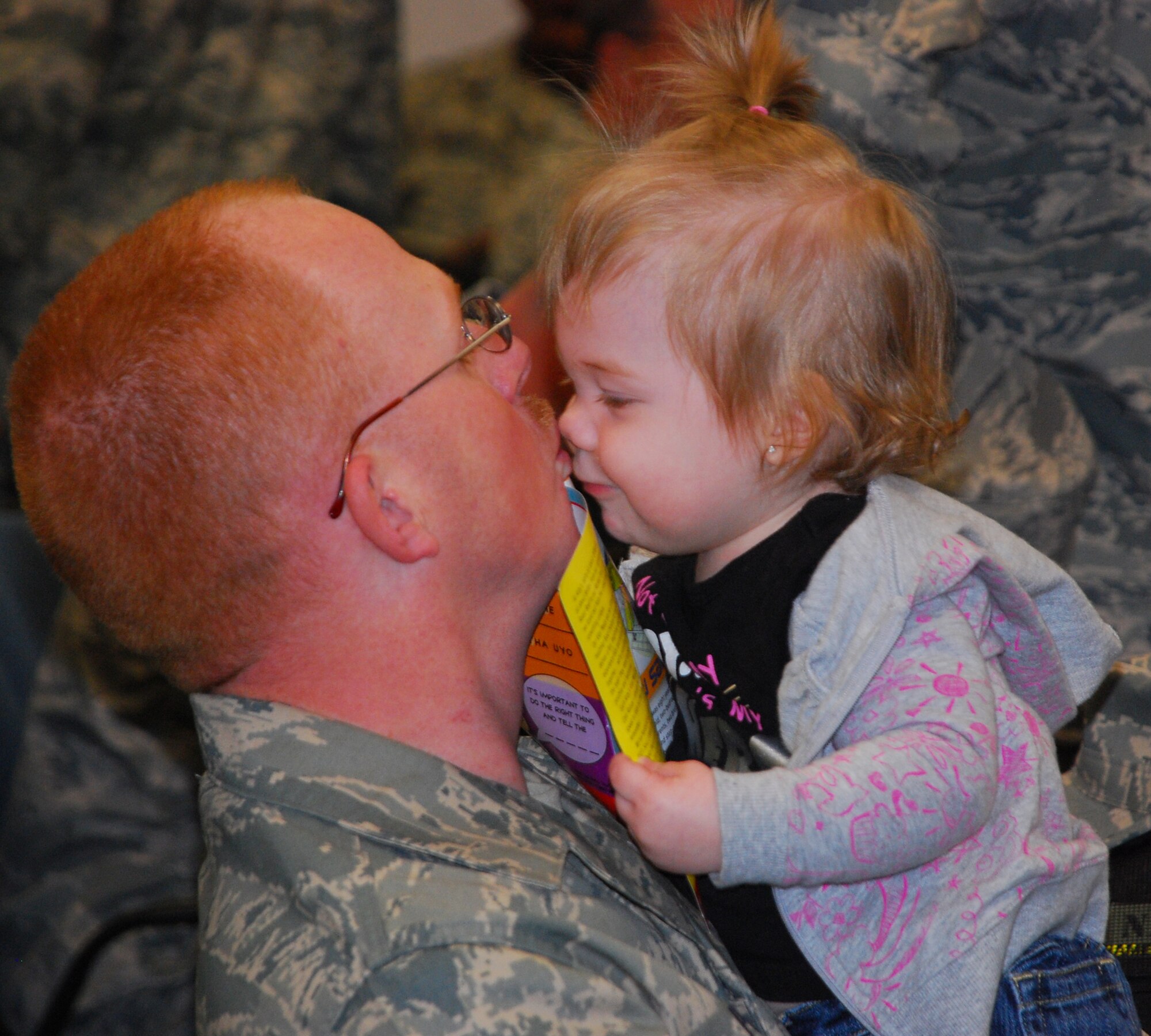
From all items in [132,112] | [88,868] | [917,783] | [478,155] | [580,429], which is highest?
[580,429]

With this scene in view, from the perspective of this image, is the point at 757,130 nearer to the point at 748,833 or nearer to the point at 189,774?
the point at 748,833

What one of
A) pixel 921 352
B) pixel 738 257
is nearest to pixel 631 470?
pixel 738 257

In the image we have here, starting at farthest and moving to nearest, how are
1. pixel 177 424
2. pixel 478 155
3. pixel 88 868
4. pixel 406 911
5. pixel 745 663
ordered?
pixel 478 155 → pixel 88 868 → pixel 745 663 → pixel 177 424 → pixel 406 911

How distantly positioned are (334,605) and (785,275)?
2.01 feet

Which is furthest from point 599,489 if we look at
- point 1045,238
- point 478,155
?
point 478,155

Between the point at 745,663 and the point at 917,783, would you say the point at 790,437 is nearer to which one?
the point at 745,663

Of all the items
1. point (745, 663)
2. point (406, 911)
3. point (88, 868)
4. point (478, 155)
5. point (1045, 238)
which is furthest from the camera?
point (478, 155)

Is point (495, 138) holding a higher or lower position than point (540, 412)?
lower

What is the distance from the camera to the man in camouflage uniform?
0.95 m

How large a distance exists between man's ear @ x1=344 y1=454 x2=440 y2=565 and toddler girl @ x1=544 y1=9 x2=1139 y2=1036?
0.81 feet

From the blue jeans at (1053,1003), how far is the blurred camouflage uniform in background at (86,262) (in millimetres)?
1718

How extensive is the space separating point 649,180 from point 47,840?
210 cm

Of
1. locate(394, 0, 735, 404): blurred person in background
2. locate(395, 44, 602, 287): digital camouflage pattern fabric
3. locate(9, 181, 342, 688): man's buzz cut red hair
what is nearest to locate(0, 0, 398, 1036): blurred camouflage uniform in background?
locate(394, 0, 735, 404): blurred person in background

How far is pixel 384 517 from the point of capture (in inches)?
44.0
